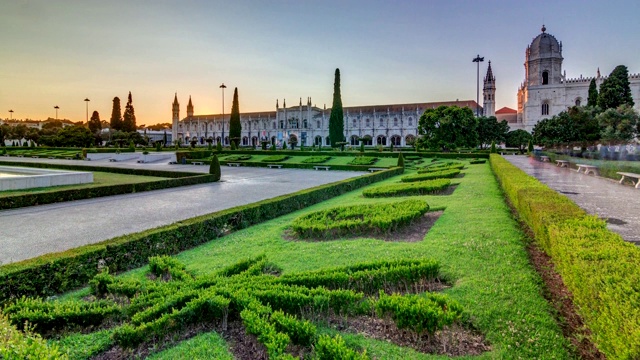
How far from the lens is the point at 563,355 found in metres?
2.88

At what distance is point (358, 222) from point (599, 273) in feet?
14.5

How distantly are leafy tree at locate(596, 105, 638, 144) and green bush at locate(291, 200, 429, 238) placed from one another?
73.8 feet

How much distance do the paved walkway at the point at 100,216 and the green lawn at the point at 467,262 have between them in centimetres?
264

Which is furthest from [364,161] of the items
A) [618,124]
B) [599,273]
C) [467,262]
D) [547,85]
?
[547,85]

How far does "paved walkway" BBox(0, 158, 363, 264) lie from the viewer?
7328 millimetres

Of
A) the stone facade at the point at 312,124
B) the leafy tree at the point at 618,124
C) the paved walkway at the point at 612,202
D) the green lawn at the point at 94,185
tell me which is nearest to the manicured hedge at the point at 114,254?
the paved walkway at the point at 612,202

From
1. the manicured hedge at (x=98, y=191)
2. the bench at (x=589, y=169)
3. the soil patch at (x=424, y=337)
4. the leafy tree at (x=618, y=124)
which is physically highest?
the leafy tree at (x=618, y=124)

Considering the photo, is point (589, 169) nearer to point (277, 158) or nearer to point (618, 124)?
point (618, 124)

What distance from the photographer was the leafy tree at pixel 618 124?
24172mm

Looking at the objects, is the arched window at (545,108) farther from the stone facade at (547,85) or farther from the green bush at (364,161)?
the green bush at (364,161)

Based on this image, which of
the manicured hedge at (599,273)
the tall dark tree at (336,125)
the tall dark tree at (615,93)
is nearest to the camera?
the manicured hedge at (599,273)

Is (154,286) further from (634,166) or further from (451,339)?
(634,166)

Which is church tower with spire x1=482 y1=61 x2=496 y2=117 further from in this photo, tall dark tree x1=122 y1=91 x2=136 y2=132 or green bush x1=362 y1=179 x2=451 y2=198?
tall dark tree x1=122 y1=91 x2=136 y2=132

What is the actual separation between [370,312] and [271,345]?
123cm
